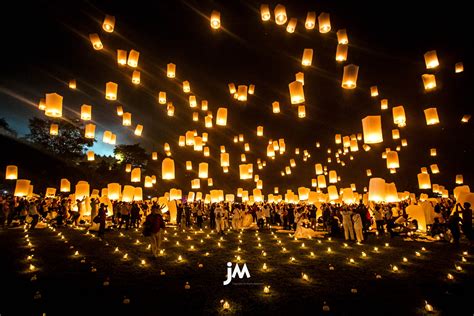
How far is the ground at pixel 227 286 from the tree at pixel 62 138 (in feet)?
86.8

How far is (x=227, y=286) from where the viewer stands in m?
6.00

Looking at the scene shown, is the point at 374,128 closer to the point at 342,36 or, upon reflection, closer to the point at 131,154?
the point at 342,36

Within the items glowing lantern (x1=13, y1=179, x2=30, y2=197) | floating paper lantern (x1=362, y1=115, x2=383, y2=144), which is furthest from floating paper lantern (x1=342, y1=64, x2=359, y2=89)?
glowing lantern (x1=13, y1=179, x2=30, y2=197)

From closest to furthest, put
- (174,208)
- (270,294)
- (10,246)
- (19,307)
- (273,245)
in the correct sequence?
(19,307) → (270,294) → (10,246) → (273,245) → (174,208)

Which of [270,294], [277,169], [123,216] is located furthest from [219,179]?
[270,294]

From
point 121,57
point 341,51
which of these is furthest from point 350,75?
point 121,57

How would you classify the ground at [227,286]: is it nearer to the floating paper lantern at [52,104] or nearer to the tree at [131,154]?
the floating paper lantern at [52,104]

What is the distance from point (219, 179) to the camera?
40.7 metres

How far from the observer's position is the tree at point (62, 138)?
31.4m

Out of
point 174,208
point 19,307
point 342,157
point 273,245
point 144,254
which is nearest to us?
point 19,307

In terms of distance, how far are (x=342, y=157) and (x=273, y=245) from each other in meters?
29.0

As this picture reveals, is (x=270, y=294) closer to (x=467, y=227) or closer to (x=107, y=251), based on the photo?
(x=107, y=251)

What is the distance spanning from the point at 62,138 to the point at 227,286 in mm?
34343

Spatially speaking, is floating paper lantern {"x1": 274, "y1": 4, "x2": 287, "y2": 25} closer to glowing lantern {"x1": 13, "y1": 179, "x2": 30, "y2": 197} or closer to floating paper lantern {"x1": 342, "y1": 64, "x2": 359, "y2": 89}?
floating paper lantern {"x1": 342, "y1": 64, "x2": 359, "y2": 89}
